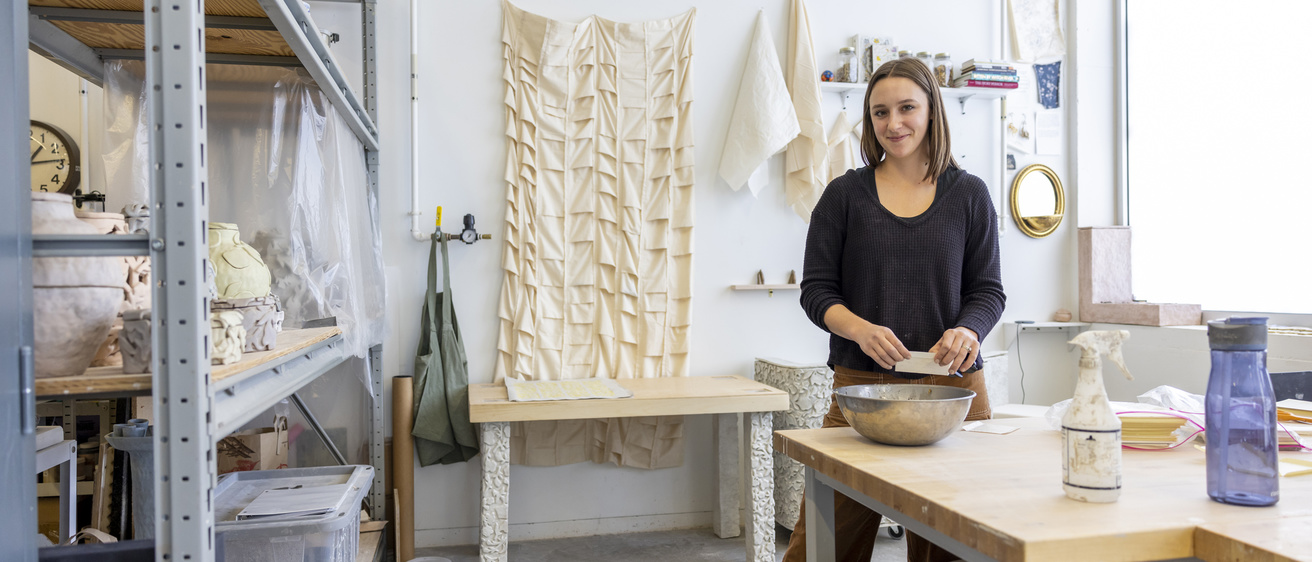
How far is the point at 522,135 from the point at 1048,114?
8.45ft

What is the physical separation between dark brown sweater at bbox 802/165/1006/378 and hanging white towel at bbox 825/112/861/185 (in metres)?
1.72

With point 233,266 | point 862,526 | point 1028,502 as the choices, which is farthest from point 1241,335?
point 233,266

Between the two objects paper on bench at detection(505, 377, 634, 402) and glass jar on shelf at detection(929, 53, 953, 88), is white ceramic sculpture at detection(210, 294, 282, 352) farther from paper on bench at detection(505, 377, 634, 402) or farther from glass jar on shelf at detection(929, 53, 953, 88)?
glass jar on shelf at detection(929, 53, 953, 88)

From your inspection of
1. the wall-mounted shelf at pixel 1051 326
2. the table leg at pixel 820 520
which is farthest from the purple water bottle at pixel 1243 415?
the wall-mounted shelf at pixel 1051 326

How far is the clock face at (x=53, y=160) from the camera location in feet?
10.1

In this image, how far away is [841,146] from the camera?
11.9 feet

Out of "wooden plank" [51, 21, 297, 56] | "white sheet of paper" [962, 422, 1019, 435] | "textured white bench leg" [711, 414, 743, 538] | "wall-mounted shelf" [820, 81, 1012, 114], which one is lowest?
"textured white bench leg" [711, 414, 743, 538]

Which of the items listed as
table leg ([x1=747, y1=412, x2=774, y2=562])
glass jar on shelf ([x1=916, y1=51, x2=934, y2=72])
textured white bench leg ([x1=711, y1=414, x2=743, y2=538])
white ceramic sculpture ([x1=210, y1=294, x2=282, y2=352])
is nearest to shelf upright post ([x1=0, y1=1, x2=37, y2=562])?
white ceramic sculpture ([x1=210, y1=294, x2=282, y2=352])

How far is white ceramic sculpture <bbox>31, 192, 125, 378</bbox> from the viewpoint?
1.16m

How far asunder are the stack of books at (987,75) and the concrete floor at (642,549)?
204 cm

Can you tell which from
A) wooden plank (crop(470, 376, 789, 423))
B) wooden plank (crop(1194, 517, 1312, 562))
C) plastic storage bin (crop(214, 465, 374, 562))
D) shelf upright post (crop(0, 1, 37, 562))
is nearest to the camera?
wooden plank (crop(1194, 517, 1312, 562))

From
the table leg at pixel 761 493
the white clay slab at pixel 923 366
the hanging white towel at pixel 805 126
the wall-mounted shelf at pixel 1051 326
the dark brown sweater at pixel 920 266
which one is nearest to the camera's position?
the white clay slab at pixel 923 366

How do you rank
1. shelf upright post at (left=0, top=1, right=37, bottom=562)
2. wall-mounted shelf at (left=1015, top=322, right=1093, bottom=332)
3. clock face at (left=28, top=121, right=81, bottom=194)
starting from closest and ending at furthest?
shelf upright post at (left=0, top=1, right=37, bottom=562) < clock face at (left=28, top=121, right=81, bottom=194) < wall-mounted shelf at (left=1015, top=322, right=1093, bottom=332)

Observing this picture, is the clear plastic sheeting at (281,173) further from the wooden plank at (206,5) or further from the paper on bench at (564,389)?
the paper on bench at (564,389)
